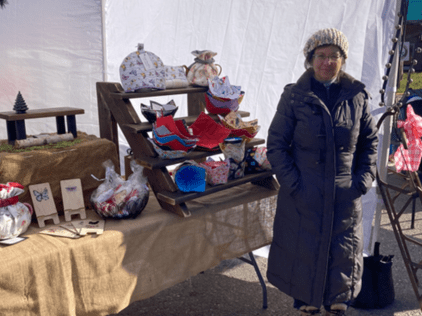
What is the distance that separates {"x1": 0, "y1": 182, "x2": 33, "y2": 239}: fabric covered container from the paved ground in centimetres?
108

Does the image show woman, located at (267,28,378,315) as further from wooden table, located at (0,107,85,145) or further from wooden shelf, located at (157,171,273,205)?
wooden table, located at (0,107,85,145)

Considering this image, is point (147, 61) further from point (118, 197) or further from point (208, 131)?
point (118, 197)

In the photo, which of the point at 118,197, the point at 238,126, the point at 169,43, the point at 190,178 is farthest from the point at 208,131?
the point at 169,43

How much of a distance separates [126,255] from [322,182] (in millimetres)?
993

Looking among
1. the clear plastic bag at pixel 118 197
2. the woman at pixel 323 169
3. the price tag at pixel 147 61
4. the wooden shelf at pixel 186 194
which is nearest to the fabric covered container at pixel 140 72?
the price tag at pixel 147 61

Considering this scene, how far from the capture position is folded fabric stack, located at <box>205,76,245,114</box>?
7.78ft

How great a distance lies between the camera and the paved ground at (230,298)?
8.45ft

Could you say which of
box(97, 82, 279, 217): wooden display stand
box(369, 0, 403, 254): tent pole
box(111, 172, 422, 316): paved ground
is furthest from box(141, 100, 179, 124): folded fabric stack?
box(369, 0, 403, 254): tent pole

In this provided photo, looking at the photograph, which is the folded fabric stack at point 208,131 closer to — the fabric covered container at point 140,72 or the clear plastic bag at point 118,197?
the fabric covered container at point 140,72

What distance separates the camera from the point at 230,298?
2.76 m

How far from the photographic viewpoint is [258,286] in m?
2.92

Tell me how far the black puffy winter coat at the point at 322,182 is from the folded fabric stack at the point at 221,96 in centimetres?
46

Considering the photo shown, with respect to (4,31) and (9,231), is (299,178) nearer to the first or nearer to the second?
(9,231)

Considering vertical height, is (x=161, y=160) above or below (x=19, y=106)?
below
